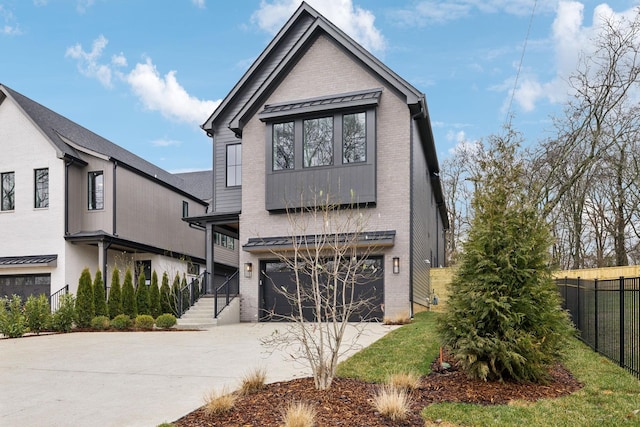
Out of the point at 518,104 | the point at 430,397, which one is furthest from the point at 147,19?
the point at 430,397

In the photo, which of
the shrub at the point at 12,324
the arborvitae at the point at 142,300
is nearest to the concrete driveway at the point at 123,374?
the shrub at the point at 12,324

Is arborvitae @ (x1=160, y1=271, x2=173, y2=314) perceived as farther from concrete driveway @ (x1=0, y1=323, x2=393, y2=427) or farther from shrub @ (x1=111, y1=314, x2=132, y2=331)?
concrete driveway @ (x1=0, y1=323, x2=393, y2=427)

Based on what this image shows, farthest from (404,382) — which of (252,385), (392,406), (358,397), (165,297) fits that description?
(165,297)

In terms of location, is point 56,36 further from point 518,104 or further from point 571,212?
point 571,212

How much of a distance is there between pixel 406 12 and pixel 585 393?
1221 centimetres

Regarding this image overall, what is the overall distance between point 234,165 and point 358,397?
13.6 metres

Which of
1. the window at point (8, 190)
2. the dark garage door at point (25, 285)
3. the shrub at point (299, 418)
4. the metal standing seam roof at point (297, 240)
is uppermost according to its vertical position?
the window at point (8, 190)

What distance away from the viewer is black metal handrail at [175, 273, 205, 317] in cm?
1638

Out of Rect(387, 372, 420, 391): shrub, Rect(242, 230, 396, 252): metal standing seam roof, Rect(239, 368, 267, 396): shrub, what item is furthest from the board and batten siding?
Rect(387, 372, 420, 391): shrub

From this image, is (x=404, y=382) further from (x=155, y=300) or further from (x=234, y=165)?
(x=155, y=300)

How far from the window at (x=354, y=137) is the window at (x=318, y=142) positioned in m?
0.44

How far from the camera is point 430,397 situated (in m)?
5.94

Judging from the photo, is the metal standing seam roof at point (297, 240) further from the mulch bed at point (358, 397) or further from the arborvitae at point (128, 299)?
the mulch bed at point (358, 397)

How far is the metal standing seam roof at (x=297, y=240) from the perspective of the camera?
1482cm
